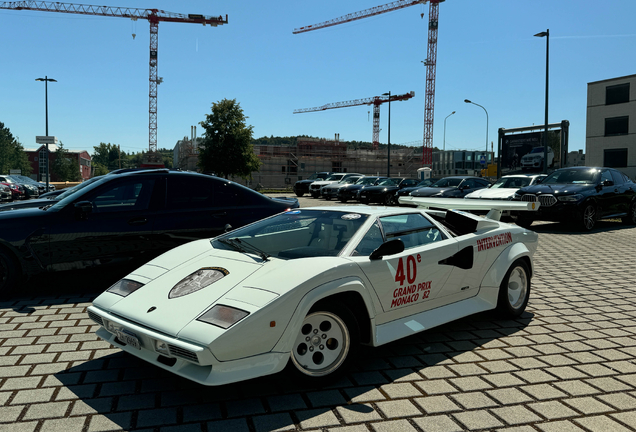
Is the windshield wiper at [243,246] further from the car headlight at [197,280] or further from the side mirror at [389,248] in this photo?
the side mirror at [389,248]

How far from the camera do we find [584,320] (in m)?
5.14

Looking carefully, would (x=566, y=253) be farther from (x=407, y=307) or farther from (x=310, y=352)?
(x=310, y=352)

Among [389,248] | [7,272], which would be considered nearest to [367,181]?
[7,272]

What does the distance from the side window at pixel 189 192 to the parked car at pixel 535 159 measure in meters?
29.6

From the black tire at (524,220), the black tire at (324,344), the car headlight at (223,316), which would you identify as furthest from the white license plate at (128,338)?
the black tire at (524,220)

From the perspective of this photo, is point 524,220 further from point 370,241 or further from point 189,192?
point 370,241

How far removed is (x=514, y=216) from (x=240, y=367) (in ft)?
39.1

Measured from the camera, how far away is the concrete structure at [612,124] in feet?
144

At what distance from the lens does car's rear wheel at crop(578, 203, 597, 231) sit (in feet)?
42.9

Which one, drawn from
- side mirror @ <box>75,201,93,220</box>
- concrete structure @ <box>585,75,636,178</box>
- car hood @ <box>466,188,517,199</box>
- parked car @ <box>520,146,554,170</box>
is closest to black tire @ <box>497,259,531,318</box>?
side mirror @ <box>75,201,93,220</box>

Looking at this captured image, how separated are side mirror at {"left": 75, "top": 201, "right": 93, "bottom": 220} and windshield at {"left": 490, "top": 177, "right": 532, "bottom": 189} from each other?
13.4 metres

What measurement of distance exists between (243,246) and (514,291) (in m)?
2.98

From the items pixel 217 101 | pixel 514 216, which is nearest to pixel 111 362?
pixel 514 216

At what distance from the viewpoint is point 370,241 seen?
3.92m
